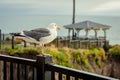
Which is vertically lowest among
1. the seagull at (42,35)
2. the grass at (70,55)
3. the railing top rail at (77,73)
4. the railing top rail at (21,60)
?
the grass at (70,55)

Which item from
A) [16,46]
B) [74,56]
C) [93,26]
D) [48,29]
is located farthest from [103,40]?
[48,29]

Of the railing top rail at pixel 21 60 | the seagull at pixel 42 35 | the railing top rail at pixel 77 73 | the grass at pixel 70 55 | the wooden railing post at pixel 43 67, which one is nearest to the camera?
the railing top rail at pixel 77 73

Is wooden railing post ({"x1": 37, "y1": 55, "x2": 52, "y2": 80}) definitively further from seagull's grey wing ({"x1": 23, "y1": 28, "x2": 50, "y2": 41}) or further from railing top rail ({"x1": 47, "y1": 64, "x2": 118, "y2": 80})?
seagull's grey wing ({"x1": 23, "y1": 28, "x2": 50, "y2": 41})

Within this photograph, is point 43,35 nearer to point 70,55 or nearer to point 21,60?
point 21,60

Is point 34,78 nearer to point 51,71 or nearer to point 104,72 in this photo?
point 51,71

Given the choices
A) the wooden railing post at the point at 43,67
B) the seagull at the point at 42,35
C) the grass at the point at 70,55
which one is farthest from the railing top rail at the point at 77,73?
the grass at the point at 70,55

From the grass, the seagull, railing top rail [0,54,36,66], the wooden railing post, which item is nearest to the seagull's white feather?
the seagull

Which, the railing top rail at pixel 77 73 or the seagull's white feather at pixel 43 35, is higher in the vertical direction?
the seagull's white feather at pixel 43 35

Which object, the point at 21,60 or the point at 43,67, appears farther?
the point at 21,60

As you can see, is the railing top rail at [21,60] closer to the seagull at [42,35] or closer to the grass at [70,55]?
the seagull at [42,35]

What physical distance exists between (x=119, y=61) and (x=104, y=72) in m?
1.38

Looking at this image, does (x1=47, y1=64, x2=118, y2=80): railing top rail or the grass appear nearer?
(x1=47, y1=64, x2=118, y2=80): railing top rail

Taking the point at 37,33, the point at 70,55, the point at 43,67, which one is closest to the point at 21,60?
the point at 43,67

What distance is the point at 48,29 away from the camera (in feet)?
17.2
